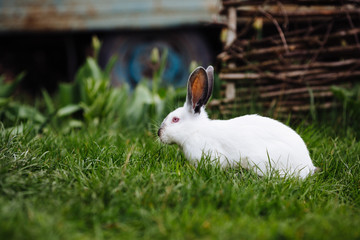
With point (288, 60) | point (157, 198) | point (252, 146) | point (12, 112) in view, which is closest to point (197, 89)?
point (252, 146)

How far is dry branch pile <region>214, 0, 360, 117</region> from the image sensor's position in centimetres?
386

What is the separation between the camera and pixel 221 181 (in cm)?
219

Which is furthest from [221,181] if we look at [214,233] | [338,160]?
[338,160]

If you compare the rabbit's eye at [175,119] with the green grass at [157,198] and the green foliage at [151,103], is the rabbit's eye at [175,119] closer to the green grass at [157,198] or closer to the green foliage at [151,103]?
the green grass at [157,198]

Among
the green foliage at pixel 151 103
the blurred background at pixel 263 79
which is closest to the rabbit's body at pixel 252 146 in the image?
the blurred background at pixel 263 79

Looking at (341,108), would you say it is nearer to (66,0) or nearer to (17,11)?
(66,0)

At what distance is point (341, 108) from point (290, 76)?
662 millimetres

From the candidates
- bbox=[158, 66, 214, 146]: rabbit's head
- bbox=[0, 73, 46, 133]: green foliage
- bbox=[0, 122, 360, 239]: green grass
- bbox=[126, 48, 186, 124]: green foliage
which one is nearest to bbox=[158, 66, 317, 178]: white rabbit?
bbox=[158, 66, 214, 146]: rabbit's head

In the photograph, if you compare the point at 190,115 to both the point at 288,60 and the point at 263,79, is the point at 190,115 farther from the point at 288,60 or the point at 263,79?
the point at 288,60

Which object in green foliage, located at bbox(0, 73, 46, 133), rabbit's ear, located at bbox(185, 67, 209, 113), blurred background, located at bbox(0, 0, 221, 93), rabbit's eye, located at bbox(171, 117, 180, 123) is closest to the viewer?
rabbit's ear, located at bbox(185, 67, 209, 113)

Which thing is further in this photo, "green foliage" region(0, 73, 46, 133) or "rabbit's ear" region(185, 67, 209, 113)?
"green foliage" region(0, 73, 46, 133)

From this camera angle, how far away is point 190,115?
104 inches

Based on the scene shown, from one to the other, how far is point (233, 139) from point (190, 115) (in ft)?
1.23

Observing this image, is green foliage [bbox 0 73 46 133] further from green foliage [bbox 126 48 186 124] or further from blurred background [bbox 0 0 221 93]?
blurred background [bbox 0 0 221 93]
